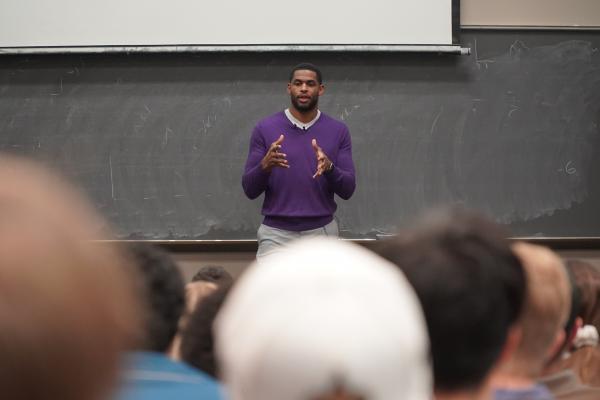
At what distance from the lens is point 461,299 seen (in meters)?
1.03

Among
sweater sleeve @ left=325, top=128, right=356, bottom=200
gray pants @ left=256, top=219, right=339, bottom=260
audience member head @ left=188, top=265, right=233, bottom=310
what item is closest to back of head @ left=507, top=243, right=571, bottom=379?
audience member head @ left=188, top=265, right=233, bottom=310

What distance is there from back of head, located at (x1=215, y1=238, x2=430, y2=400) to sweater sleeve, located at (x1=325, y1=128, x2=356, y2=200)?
315cm

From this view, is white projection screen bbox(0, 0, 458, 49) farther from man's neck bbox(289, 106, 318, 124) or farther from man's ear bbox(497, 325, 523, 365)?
man's ear bbox(497, 325, 523, 365)

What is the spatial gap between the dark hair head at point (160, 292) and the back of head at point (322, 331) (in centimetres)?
70

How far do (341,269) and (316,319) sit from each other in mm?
56

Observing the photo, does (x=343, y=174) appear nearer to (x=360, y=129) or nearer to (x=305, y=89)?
(x=305, y=89)

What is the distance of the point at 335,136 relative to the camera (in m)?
4.12

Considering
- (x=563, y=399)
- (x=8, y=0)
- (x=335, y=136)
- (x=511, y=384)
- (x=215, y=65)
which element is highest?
(x=8, y=0)

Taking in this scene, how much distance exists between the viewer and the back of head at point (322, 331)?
715 mm

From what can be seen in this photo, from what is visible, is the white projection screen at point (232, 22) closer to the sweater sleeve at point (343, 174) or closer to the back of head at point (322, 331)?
the sweater sleeve at point (343, 174)

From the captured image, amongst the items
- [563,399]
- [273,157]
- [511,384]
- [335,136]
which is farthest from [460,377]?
[335,136]

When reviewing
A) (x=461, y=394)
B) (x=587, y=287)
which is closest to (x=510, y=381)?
(x=461, y=394)

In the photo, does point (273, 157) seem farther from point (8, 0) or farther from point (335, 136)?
point (8, 0)

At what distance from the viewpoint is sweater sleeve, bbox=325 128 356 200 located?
3928 millimetres
